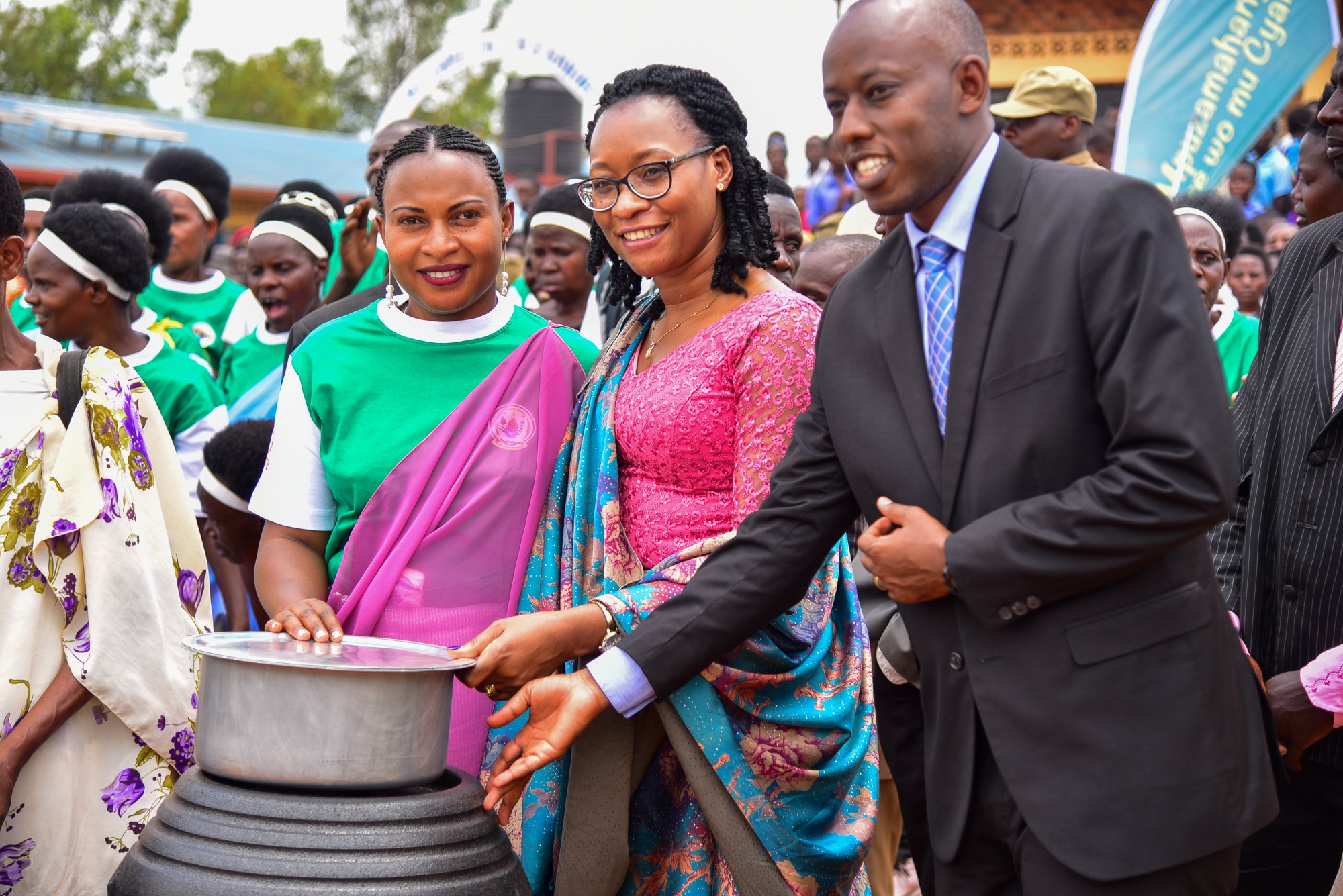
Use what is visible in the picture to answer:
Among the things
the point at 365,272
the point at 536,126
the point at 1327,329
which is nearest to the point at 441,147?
the point at 1327,329

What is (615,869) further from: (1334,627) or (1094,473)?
(1334,627)

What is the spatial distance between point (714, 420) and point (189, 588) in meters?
1.43

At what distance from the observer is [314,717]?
211cm

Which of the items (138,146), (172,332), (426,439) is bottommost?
(172,332)

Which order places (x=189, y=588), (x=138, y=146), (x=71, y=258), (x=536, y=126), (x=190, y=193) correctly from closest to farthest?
(x=189, y=588)
(x=71, y=258)
(x=190, y=193)
(x=536, y=126)
(x=138, y=146)

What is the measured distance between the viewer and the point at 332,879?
2.07 meters

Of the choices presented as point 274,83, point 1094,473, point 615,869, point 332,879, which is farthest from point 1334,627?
point 274,83

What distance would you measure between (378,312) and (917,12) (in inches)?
59.2

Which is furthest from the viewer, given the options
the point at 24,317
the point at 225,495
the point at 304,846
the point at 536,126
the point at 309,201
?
the point at 536,126

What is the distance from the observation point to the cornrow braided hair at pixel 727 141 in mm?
2799

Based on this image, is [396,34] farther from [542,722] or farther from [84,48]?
[542,722]

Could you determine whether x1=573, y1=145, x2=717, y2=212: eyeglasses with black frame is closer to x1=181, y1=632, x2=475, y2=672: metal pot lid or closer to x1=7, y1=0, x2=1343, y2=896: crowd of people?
x1=7, y1=0, x2=1343, y2=896: crowd of people

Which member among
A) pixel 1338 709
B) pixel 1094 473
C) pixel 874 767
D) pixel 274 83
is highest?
pixel 274 83

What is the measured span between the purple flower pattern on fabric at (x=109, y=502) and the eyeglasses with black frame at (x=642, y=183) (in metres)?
1.24
